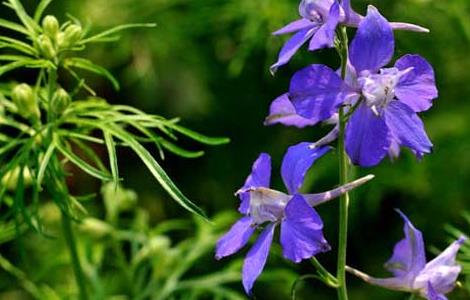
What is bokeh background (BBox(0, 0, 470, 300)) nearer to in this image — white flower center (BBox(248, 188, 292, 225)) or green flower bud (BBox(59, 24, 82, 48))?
green flower bud (BBox(59, 24, 82, 48))

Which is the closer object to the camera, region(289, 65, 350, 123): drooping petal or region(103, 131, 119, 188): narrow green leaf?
region(289, 65, 350, 123): drooping petal

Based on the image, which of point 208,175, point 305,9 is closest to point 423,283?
point 305,9

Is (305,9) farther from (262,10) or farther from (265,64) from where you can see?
(265,64)

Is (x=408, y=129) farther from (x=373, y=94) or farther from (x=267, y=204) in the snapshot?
(x=267, y=204)

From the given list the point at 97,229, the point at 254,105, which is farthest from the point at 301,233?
the point at 254,105

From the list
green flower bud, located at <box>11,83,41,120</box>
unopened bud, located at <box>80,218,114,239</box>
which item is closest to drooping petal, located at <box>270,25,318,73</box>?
green flower bud, located at <box>11,83,41,120</box>

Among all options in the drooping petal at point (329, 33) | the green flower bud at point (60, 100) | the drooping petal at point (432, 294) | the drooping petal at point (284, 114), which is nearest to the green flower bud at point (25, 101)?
the green flower bud at point (60, 100)

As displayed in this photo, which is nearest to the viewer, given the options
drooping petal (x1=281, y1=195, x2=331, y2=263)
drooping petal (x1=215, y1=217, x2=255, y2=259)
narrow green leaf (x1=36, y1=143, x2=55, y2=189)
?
drooping petal (x1=281, y1=195, x2=331, y2=263)

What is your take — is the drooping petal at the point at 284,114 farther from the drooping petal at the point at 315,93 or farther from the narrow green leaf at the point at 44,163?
the narrow green leaf at the point at 44,163
